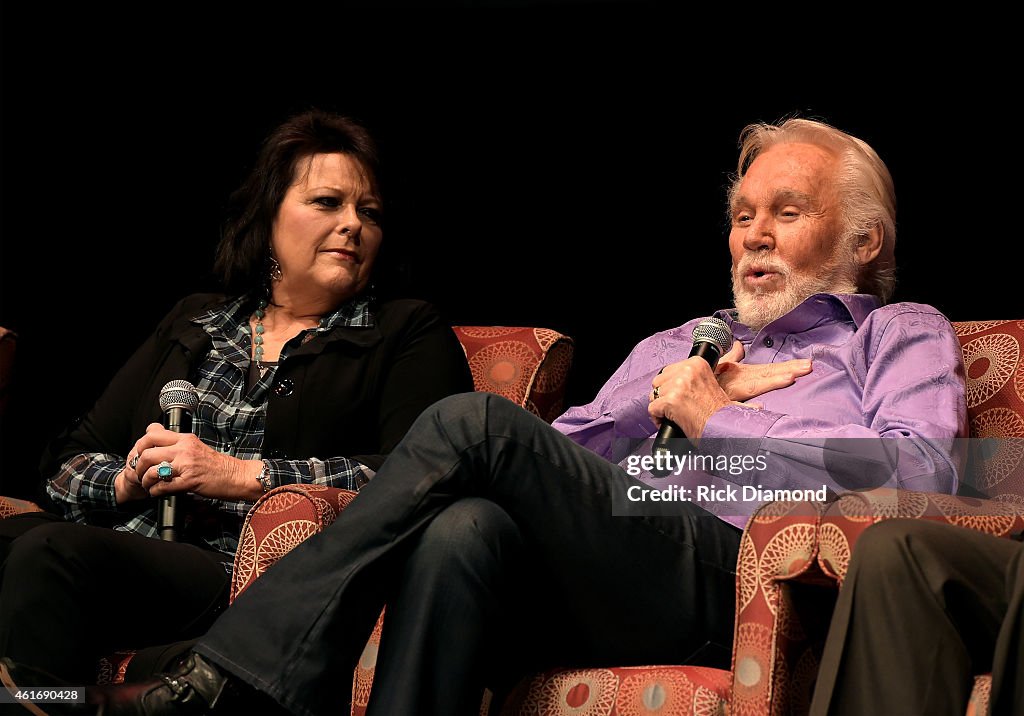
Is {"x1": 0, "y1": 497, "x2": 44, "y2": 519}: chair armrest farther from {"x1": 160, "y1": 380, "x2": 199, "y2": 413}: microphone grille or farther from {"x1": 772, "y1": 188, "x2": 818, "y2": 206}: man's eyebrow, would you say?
{"x1": 772, "y1": 188, "x2": 818, "y2": 206}: man's eyebrow

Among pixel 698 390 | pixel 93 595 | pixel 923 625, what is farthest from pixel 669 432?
pixel 93 595

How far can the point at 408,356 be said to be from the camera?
2.37 metres

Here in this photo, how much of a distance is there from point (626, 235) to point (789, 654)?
1587 millimetres

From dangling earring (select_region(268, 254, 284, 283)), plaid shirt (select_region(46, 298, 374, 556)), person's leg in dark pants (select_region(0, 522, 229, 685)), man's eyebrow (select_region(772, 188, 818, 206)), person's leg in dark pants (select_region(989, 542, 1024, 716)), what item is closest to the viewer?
person's leg in dark pants (select_region(989, 542, 1024, 716))

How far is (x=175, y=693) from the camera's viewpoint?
155 cm

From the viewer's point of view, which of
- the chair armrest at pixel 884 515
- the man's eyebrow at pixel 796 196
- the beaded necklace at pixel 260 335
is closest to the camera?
the chair armrest at pixel 884 515

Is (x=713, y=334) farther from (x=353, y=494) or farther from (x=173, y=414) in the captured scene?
(x=173, y=414)

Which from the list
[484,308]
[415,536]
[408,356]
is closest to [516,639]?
[415,536]

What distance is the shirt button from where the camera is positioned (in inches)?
90.8

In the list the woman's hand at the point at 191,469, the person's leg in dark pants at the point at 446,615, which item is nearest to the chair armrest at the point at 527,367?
the woman's hand at the point at 191,469

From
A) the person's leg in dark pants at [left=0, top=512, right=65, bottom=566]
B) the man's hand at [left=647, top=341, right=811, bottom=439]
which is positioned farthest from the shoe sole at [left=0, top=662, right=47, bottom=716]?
the man's hand at [left=647, top=341, right=811, bottom=439]

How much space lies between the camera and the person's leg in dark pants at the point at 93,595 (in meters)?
1.79

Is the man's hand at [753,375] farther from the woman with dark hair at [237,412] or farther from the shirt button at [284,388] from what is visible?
the shirt button at [284,388]

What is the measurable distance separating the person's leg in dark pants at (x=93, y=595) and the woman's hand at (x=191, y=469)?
111 mm
